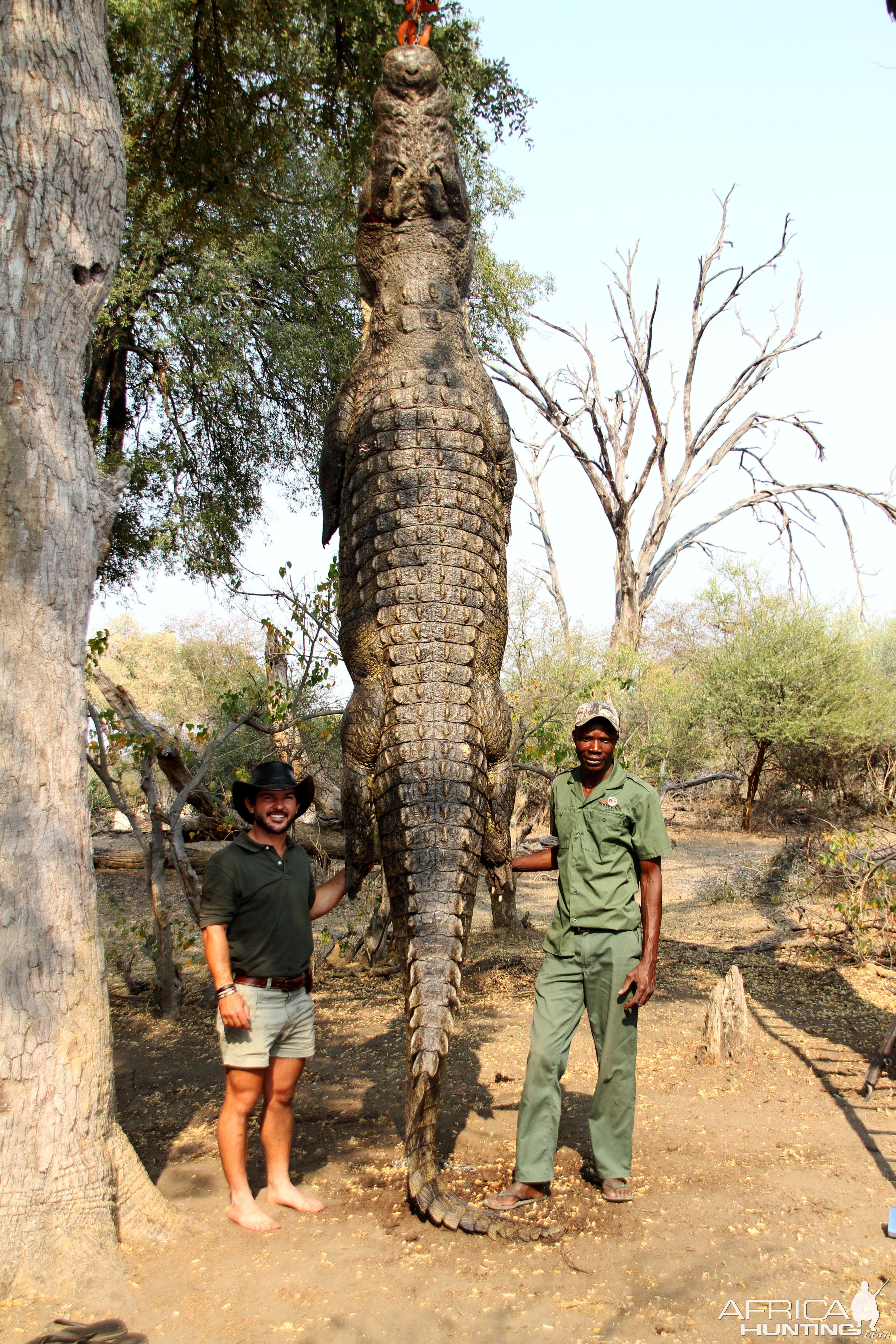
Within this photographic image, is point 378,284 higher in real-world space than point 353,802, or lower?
higher

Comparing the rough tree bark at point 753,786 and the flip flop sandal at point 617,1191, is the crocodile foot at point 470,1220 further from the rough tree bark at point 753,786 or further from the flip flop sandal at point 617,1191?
the rough tree bark at point 753,786

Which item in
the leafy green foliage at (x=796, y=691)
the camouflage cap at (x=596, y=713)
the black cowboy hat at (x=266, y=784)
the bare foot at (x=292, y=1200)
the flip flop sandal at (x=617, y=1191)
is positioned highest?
the leafy green foliage at (x=796, y=691)

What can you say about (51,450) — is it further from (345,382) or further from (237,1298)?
(237,1298)

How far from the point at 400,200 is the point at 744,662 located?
51.1 feet

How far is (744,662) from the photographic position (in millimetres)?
18250

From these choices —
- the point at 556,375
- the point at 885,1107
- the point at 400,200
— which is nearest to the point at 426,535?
the point at 400,200

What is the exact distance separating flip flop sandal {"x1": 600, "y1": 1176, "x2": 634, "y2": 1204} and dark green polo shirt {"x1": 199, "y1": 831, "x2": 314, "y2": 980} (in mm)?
1400

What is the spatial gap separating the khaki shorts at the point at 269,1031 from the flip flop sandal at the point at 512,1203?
82 centimetres

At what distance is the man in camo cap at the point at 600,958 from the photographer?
11.4 ft

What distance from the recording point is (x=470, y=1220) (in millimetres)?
3012

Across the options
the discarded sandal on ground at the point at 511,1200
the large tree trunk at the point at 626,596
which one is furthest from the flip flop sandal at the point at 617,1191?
the large tree trunk at the point at 626,596

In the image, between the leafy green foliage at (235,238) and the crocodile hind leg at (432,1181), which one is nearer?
the crocodile hind leg at (432,1181)

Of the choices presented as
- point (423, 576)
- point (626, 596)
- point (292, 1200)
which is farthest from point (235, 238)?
point (626, 596)

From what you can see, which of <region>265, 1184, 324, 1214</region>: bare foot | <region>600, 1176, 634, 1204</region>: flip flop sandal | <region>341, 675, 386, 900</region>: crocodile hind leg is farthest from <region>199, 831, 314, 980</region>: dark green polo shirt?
<region>600, 1176, 634, 1204</region>: flip flop sandal
